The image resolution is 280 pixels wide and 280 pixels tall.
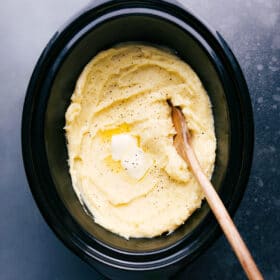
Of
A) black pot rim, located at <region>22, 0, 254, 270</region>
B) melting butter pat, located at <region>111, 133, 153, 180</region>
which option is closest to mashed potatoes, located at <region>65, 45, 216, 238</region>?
melting butter pat, located at <region>111, 133, 153, 180</region>

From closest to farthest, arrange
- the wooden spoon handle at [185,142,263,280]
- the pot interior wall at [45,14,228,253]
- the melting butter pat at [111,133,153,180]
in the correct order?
the wooden spoon handle at [185,142,263,280], the pot interior wall at [45,14,228,253], the melting butter pat at [111,133,153,180]

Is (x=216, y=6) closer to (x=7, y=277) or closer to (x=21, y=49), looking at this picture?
(x=21, y=49)

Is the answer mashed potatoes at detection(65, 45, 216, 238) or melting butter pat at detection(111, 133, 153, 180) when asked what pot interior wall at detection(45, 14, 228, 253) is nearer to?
mashed potatoes at detection(65, 45, 216, 238)

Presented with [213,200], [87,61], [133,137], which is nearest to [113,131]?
[133,137]

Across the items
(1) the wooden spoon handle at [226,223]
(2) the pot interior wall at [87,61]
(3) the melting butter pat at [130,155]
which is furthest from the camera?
(3) the melting butter pat at [130,155]

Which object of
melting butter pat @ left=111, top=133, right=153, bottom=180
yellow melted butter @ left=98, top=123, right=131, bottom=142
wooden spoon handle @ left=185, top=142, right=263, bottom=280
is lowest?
wooden spoon handle @ left=185, top=142, right=263, bottom=280

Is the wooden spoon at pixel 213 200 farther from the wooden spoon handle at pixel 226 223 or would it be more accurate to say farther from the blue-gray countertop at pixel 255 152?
the blue-gray countertop at pixel 255 152

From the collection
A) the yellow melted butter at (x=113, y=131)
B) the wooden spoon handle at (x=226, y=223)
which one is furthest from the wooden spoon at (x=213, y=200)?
the yellow melted butter at (x=113, y=131)
